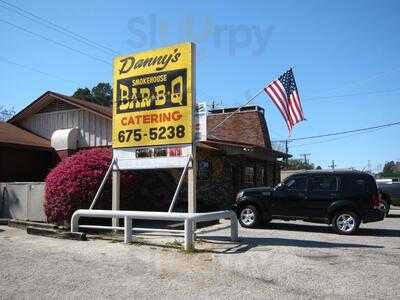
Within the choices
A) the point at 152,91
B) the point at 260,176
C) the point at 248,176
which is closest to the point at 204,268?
the point at 152,91

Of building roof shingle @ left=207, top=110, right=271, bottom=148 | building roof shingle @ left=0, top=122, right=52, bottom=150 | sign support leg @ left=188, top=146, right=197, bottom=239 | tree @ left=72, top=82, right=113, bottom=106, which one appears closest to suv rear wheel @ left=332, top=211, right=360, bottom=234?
sign support leg @ left=188, top=146, right=197, bottom=239

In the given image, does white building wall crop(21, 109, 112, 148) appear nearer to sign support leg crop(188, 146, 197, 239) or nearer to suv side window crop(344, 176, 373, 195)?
sign support leg crop(188, 146, 197, 239)

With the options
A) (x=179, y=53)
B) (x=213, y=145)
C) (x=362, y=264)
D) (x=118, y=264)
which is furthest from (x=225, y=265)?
(x=213, y=145)

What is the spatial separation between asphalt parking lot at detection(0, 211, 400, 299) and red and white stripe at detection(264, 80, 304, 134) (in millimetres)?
3807

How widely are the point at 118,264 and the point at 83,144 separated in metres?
12.8

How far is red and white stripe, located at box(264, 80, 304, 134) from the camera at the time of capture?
49.2ft

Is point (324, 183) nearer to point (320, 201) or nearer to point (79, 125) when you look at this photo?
point (320, 201)

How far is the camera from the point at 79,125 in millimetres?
21938

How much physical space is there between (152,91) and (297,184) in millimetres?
5628

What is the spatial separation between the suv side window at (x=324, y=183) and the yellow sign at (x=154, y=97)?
498 centimetres

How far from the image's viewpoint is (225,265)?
9484 mm

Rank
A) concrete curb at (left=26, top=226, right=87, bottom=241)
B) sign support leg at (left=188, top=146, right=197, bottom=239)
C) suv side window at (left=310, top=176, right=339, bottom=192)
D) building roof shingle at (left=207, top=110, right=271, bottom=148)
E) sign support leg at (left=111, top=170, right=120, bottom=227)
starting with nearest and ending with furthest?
sign support leg at (left=188, top=146, right=197, bottom=239), concrete curb at (left=26, top=226, right=87, bottom=241), sign support leg at (left=111, top=170, right=120, bottom=227), suv side window at (left=310, top=176, right=339, bottom=192), building roof shingle at (left=207, top=110, right=271, bottom=148)

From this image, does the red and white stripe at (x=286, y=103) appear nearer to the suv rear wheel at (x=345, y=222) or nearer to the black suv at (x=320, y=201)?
the black suv at (x=320, y=201)

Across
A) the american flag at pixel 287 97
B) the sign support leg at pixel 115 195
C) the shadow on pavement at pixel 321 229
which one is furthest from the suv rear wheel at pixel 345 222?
the sign support leg at pixel 115 195
